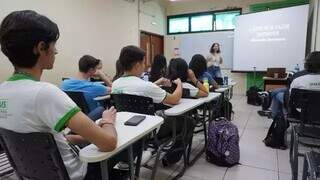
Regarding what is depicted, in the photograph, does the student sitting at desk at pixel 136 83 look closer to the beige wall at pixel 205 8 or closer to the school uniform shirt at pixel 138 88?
the school uniform shirt at pixel 138 88

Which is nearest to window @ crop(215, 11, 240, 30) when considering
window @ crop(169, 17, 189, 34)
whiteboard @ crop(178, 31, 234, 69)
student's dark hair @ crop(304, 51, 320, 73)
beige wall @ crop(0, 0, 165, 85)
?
whiteboard @ crop(178, 31, 234, 69)

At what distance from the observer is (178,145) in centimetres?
237

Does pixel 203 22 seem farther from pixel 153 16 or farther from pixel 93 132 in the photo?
pixel 93 132

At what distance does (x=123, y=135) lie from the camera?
104cm

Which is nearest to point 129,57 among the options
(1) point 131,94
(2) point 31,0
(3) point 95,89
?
(1) point 131,94

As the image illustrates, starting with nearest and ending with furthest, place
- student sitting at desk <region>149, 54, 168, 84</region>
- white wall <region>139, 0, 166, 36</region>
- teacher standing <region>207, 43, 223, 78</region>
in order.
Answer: student sitting at desk <region>149, 54, 168, 84</region>, teacher standing <region>207, 43, 223, 78</region>, white wall <region>139, 0, 166, 36</region>

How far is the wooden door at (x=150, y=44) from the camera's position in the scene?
7138 mm

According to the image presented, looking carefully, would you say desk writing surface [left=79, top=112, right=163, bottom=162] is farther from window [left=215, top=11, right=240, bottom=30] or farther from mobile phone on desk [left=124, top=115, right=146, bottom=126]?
window [left=215, top=11, right=240, bottom=30]

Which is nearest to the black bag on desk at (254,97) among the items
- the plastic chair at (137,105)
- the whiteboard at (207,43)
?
the whiteboard at (207,43)

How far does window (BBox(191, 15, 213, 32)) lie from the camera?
766 cm

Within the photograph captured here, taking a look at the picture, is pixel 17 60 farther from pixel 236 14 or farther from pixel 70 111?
pixel 236 14

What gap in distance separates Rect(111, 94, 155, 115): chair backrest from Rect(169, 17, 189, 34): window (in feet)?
21.8

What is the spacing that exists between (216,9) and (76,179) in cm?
741

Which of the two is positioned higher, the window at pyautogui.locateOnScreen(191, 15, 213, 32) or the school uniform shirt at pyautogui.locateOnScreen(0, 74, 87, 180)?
the window at pyautogui.locateOnScreen(191, 15, 213, 32)
